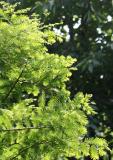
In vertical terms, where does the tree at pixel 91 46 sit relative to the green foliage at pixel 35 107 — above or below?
above

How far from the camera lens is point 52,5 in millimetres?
8422

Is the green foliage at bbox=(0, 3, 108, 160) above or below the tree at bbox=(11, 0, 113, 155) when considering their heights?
below

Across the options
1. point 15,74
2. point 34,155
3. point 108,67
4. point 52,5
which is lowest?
point 34,155

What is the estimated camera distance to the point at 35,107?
3975 mm

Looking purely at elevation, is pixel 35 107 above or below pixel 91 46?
below

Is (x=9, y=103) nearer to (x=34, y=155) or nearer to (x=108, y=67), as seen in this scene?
(x=34, y=155)

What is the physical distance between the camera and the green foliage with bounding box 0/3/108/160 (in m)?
3.84

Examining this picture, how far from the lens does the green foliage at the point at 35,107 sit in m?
3.84

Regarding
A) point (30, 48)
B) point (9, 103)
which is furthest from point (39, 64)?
point (9, 103)

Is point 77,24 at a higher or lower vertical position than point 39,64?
higher

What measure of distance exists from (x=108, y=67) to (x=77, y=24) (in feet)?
5.03

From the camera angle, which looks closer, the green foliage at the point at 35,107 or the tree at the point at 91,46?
the green foliage at the point at 35,107

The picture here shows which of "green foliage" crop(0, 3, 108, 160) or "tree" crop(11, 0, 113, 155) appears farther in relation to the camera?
"tree" crop(11, 0, 113, 155)

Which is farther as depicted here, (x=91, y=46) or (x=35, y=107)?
(x=91, y=46)
